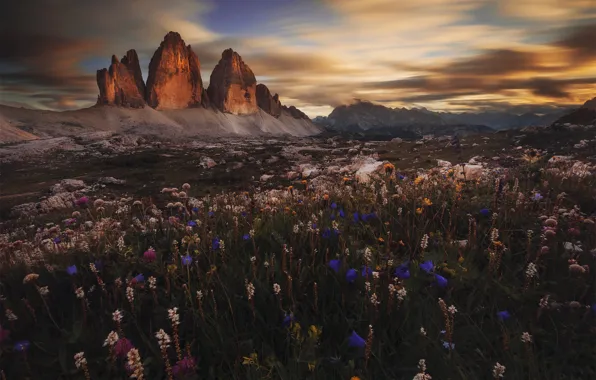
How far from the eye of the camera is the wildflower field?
2.12 m

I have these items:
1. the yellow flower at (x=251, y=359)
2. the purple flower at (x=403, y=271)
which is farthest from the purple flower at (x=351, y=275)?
the yellow flower at (x=251, y=359)

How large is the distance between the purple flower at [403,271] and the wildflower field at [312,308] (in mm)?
49

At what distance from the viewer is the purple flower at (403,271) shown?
9.06 ft

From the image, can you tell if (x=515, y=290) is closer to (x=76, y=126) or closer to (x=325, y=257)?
(x=325, y=257)

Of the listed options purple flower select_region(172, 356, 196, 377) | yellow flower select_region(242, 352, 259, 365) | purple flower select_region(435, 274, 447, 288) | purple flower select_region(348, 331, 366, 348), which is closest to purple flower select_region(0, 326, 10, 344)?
purple flower select_region(172, 356, 196, 377)

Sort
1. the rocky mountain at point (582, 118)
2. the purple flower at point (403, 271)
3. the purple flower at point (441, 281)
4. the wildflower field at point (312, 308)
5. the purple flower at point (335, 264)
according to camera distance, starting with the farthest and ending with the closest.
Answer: the rocky mountain at point (582, 118), the purple flower at point (335, 264), the purple flower at point (403, 271), the purple flower at point (441, 281), the wildflower field at point (312, 308)

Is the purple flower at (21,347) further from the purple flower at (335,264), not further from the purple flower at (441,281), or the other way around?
the purple flower at (441,281)

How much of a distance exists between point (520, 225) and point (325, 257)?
2.40m

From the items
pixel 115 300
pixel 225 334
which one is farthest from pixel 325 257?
pixel 115 300

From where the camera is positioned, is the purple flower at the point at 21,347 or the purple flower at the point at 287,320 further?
Answer: the purple flower at the point at 287,320

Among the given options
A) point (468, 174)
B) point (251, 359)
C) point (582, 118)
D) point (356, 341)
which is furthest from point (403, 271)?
point (582, 118)

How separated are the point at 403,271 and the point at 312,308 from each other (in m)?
0.79

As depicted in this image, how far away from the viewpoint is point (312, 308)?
2736mm

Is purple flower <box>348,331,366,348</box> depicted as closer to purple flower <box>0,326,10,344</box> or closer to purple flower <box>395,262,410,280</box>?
purple flower <box>395,262,410,280</box>
